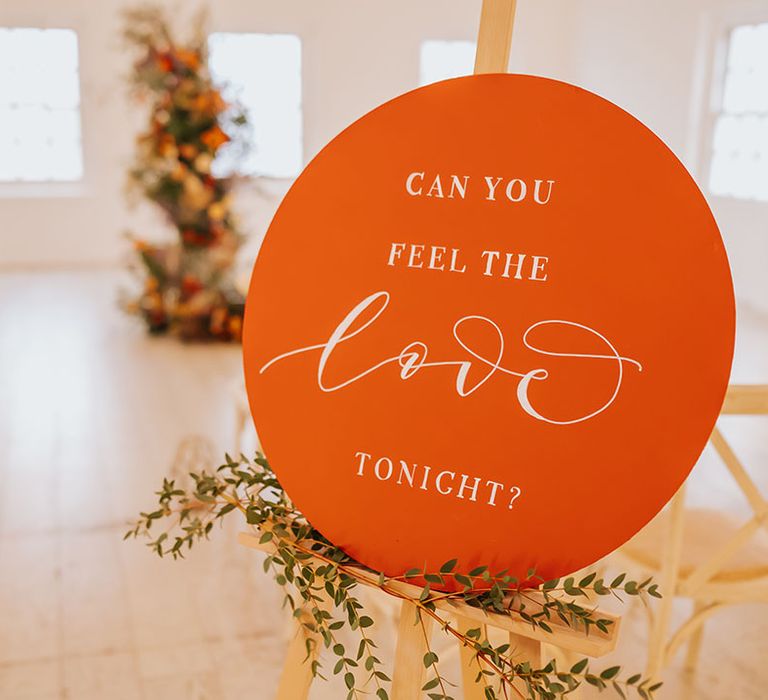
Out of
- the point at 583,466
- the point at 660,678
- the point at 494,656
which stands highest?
the point at 583,466

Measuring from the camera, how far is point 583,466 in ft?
3.45

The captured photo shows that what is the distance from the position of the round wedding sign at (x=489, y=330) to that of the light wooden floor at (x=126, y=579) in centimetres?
107

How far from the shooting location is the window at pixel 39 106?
8.62 meters

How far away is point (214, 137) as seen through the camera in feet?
17.9

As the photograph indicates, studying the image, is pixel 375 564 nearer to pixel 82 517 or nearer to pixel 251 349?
pixel 251 349

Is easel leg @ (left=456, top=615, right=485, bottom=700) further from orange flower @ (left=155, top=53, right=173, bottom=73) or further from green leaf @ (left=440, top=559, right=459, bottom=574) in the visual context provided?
orange flower @ (left=155, top=53, right=173, bottom=73)

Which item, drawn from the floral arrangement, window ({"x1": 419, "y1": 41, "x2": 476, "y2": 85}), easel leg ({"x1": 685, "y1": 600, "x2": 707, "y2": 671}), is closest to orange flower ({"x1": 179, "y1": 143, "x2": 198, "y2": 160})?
the floral arrangement

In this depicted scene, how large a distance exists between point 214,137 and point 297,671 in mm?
4601

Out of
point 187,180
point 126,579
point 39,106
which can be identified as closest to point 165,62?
point 187,180

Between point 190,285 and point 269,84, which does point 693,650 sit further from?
point 269,84

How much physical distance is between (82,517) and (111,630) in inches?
33.2

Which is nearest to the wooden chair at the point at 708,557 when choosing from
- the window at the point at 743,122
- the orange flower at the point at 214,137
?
the orange flower at the point at 214,137

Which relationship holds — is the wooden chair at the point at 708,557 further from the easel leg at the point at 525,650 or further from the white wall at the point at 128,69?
the white wall at the point at 128,69

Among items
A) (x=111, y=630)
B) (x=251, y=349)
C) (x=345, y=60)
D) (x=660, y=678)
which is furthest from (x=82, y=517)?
(x=345, y=60)
